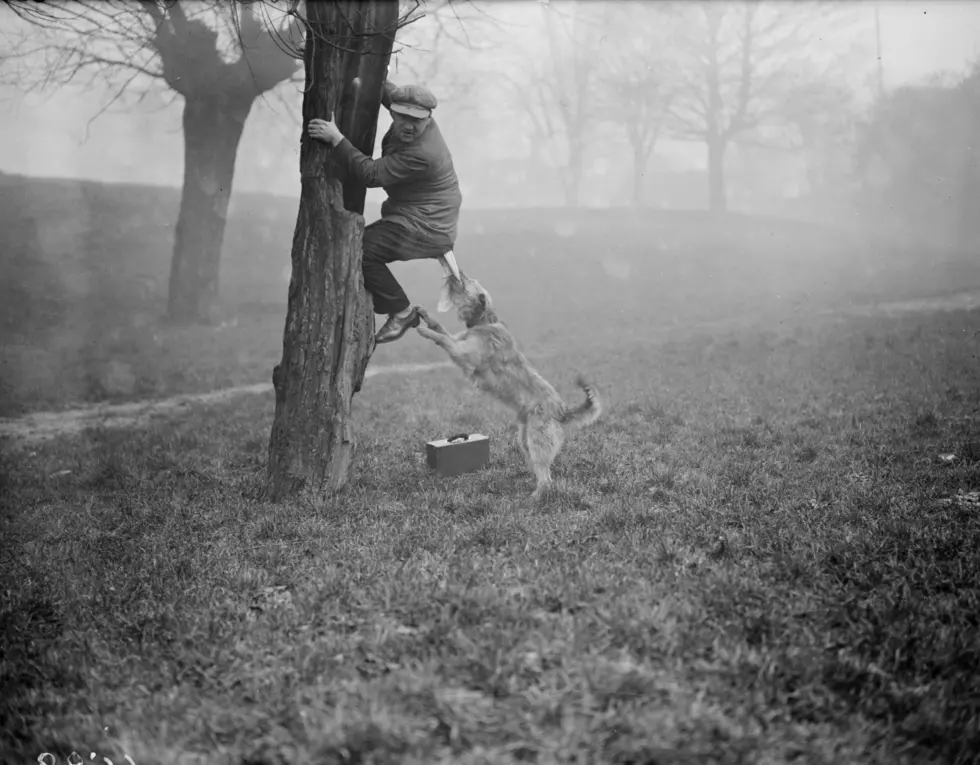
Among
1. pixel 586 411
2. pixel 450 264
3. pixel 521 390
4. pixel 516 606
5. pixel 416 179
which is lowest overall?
pixel 516 606

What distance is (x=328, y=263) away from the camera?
6797 mm

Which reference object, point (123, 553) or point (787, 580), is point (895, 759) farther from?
point (123, 553)

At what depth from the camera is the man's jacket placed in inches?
254

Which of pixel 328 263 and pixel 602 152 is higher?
pixel 602 152

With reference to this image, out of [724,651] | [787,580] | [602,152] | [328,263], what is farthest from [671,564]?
[602,152]

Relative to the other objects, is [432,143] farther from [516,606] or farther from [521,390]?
[516,606]

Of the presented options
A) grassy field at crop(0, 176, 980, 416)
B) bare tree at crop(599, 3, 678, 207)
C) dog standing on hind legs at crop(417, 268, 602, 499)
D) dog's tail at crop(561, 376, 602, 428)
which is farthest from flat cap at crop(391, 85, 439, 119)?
bare tree at crop(599, 3, 678, 207)

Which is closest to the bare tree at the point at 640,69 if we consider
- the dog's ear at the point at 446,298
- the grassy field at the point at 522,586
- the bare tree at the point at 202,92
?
the bare tree at the point at 202,92

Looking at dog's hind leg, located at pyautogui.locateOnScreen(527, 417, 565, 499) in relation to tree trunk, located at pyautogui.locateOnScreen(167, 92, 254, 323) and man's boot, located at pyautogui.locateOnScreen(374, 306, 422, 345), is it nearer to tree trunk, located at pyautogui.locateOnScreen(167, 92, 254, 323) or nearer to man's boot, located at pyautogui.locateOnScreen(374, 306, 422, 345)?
man's boot, located at pyautogui.locateOnScreen(374, 306, 422, 345)

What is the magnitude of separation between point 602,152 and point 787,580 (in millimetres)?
48620

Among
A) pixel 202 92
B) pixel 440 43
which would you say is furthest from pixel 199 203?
pixel 440 43

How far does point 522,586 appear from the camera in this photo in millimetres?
4707

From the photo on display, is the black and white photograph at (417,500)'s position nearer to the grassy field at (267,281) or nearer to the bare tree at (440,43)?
the grassy field at (267,281)

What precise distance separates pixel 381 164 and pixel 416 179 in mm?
A: 409
